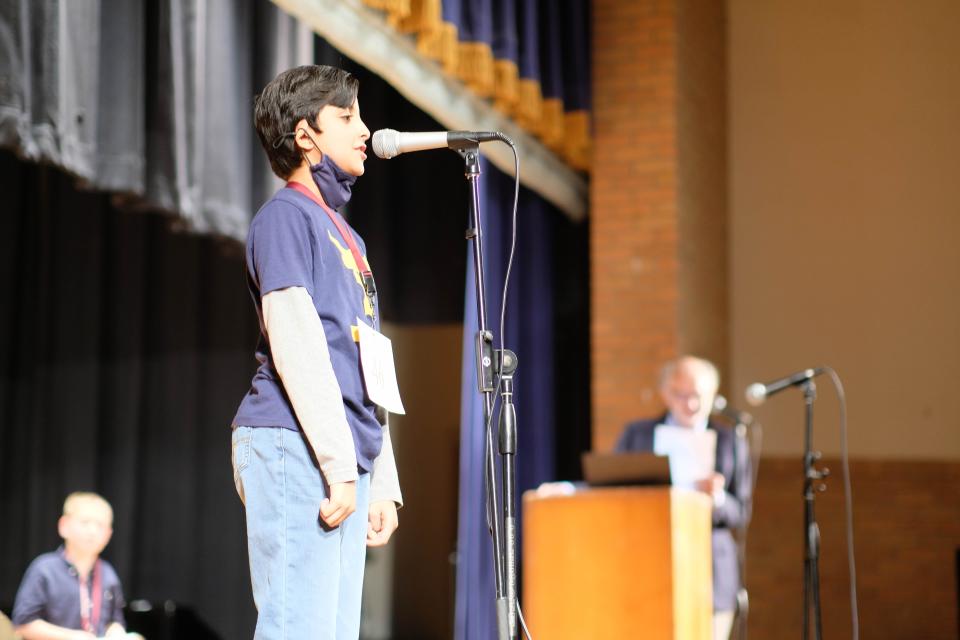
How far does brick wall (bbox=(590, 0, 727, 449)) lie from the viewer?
6090mm

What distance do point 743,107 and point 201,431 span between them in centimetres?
374

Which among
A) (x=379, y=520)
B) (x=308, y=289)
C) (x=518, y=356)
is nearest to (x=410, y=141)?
(x=308, y=289)

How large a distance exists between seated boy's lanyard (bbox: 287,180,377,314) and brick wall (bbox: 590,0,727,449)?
3.97 meters

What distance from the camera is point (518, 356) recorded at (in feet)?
19.8

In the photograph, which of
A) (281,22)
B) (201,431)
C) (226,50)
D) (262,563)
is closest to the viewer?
(262,563)

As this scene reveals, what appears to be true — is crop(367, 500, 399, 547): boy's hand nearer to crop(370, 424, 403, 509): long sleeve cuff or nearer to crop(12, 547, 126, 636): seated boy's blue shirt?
crop(370, 424, 403, 509): long sleeve cuff

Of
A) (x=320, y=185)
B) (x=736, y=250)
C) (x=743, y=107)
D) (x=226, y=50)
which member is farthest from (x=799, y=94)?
(x=320, y=185)

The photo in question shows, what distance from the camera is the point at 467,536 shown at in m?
5.18

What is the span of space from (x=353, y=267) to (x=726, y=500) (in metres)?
2.58

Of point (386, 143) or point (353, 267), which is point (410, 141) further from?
point (353, 267)

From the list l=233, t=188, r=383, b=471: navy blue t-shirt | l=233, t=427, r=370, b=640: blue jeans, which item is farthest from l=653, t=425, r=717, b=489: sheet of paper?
l=233, t=427, r=370, b=640: blue jeans

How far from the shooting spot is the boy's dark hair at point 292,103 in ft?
6.91

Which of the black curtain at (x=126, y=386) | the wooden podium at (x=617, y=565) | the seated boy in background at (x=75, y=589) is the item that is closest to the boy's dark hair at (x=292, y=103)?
the wooden podium at (x=617, y=565)

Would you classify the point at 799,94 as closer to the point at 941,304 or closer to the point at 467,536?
the point at 941,304
